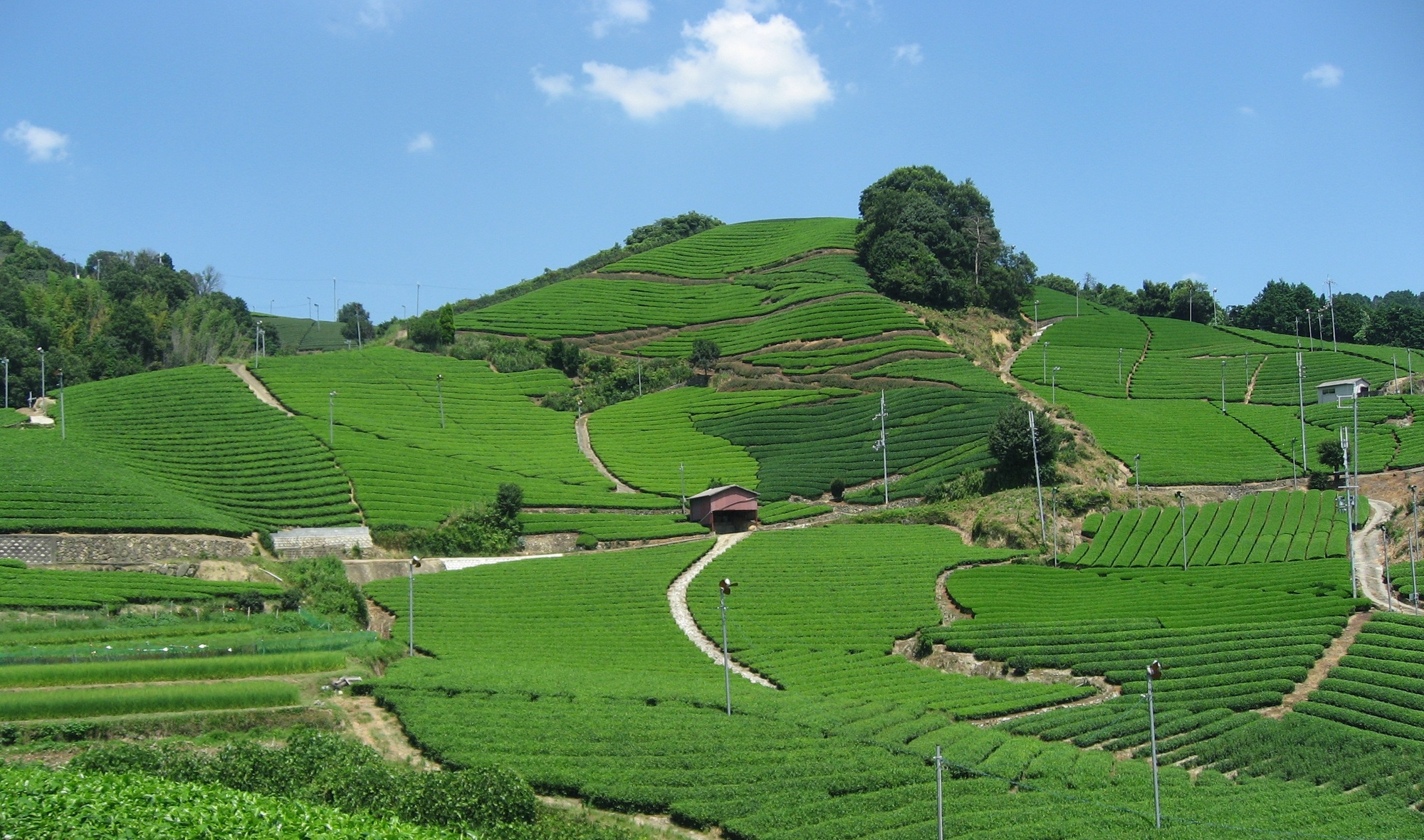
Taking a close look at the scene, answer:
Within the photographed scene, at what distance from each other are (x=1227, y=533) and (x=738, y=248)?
294ft

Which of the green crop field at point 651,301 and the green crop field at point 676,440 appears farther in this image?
the green crop field at point 651,301

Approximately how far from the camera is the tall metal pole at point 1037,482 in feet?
189

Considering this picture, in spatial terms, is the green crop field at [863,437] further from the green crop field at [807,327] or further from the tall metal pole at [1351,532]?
the tall metal pole at [1351,532]

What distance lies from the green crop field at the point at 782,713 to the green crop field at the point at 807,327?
1766 inches

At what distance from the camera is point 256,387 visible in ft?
278

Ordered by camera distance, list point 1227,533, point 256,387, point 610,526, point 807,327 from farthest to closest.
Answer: point 807,327
point 256,387
point 610,526
point 1227,533

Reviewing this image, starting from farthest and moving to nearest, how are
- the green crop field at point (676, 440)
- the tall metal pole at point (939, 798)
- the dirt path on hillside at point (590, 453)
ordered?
the green crop field at point (676, 440) → the dirt path on hillside at point (590, 453) → the tall metal pole at point (939, 798)

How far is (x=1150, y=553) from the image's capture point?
2098 inches

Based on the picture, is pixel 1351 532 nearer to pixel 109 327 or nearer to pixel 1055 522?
pixel 1055 522

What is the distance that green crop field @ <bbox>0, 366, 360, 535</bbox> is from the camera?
175 ft

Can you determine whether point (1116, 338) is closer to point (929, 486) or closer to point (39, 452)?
point (929, 486)

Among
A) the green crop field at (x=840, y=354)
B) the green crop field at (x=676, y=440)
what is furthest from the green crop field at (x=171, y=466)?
the green crop field at (x=840, y=354)

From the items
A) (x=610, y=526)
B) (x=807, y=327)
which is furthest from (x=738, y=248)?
(x=610, y=526)

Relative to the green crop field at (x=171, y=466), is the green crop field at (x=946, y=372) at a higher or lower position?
higher
